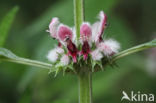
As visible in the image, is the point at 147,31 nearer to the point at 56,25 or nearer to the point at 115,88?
the point at 115,88

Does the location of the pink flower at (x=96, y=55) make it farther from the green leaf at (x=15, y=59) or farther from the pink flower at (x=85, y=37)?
the green leaf at (x=15, y=59)

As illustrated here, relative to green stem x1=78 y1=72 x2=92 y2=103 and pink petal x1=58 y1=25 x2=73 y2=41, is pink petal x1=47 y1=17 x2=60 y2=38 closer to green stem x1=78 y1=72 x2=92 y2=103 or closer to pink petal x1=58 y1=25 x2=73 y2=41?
pink petal x1=58 y1=25 x2=73 y2=41

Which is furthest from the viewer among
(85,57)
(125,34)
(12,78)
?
(12,78)

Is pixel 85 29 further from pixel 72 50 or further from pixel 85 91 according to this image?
pixel 85 91

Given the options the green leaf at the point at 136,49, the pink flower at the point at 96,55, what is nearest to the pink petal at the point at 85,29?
the pink flower at the point at 96,55

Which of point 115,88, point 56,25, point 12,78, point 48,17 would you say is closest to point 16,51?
point 12,78

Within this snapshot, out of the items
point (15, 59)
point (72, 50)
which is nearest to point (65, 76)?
point (15, 59)

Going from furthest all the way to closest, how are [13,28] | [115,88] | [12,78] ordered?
[13,28] < [115,88] < [12,78]
